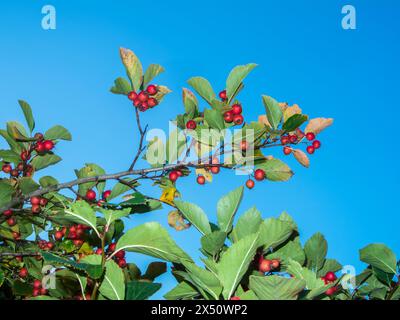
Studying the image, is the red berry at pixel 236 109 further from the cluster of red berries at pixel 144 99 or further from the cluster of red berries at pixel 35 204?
the cluster of red berries at pixel 35 204

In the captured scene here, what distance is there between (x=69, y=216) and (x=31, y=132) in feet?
7.09

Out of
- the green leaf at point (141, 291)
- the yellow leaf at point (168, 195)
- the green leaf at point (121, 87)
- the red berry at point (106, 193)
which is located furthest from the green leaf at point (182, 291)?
the green leaf at point (121, 87)

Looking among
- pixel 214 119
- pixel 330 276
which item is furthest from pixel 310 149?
pixel 330 276

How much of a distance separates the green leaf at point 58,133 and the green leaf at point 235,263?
2680 mm

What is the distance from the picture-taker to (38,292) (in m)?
2.58

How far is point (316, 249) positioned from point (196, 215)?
74cm

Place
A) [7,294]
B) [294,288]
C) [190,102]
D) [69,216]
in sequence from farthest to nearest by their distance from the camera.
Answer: [190,102]
[7,294]
[69,216]
[294,288]

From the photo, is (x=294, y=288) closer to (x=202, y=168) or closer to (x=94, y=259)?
(x=94, y=259)

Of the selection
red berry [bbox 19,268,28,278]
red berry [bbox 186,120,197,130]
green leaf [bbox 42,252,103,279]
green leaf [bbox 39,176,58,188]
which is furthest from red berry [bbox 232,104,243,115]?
A: green leaf [bbox 42,252,103,279]

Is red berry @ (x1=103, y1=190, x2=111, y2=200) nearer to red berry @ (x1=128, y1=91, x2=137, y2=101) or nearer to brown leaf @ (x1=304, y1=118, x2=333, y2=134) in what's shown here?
red berry @ (x1=128, y1=91, x2=137, y2=101)

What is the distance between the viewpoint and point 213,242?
6.84 ft

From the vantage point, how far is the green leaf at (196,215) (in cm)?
226

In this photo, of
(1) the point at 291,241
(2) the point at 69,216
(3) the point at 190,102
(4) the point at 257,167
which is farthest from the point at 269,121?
(2) the point at 69,216
